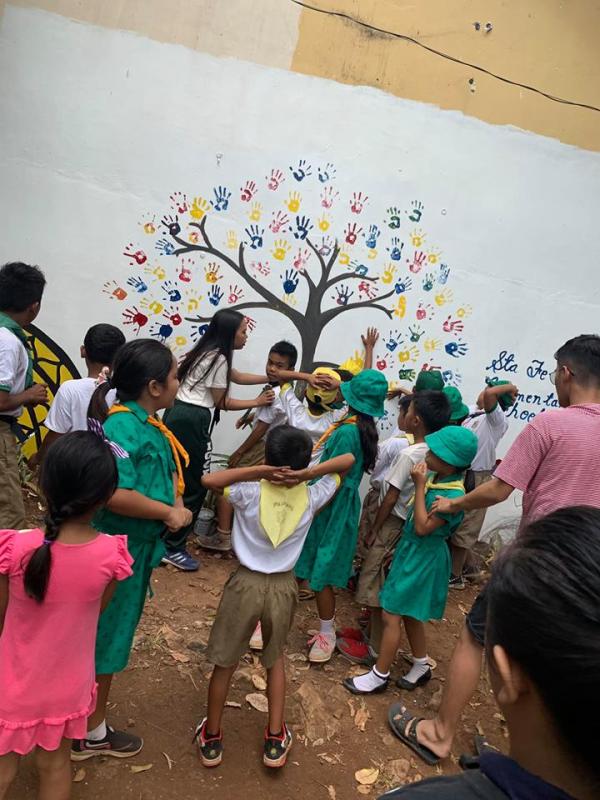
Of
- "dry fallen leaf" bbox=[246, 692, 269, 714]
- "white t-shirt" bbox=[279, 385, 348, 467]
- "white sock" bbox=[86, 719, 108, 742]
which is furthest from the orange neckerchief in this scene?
"white sock" bbox=[86, 719, 108, 742]

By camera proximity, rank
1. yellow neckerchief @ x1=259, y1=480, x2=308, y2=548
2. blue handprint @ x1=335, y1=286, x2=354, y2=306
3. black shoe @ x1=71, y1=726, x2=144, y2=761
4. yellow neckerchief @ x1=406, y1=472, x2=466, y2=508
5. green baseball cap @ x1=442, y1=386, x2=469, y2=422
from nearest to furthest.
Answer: black shoe @ x1=71, y1=726, x2=144, y2=761
yellow neckerchief @ x1=259, y1=480, x2=308, y2=548
yellow neckerchief @ x1=406, y1=472, x2=466, y2=508
green baseball cap @ x1=442, y1=386, x2=469, y2=422
blue handprint @ x1=335, y1=286, x2=354, y2=306

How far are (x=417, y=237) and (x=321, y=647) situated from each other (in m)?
3.52

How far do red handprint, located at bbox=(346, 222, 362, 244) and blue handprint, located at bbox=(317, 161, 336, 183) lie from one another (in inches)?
16.5

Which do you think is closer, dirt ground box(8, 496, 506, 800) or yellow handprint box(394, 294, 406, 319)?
dirt ground box(8, 496, 506, 800)

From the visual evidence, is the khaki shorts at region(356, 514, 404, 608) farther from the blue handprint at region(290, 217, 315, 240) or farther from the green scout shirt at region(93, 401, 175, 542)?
the blue handprint at region(290, 217, 315, 240)

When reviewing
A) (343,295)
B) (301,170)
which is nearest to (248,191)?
(301,170)

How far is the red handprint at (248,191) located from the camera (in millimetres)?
4926

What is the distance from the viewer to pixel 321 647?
3457 mm

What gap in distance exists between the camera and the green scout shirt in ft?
7.33

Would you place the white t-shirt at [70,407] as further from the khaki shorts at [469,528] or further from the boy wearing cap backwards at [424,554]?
the khaki shorts at [469,528]

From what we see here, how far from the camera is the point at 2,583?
1.81 m

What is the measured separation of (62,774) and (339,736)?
141 cm

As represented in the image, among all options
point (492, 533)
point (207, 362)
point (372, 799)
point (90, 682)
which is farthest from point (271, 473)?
point (492, 533)

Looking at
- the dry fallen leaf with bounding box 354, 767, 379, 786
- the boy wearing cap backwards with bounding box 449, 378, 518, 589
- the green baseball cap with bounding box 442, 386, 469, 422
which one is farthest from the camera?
the boy wearing cap backwards with bounding box 449, 378, 518, 589
